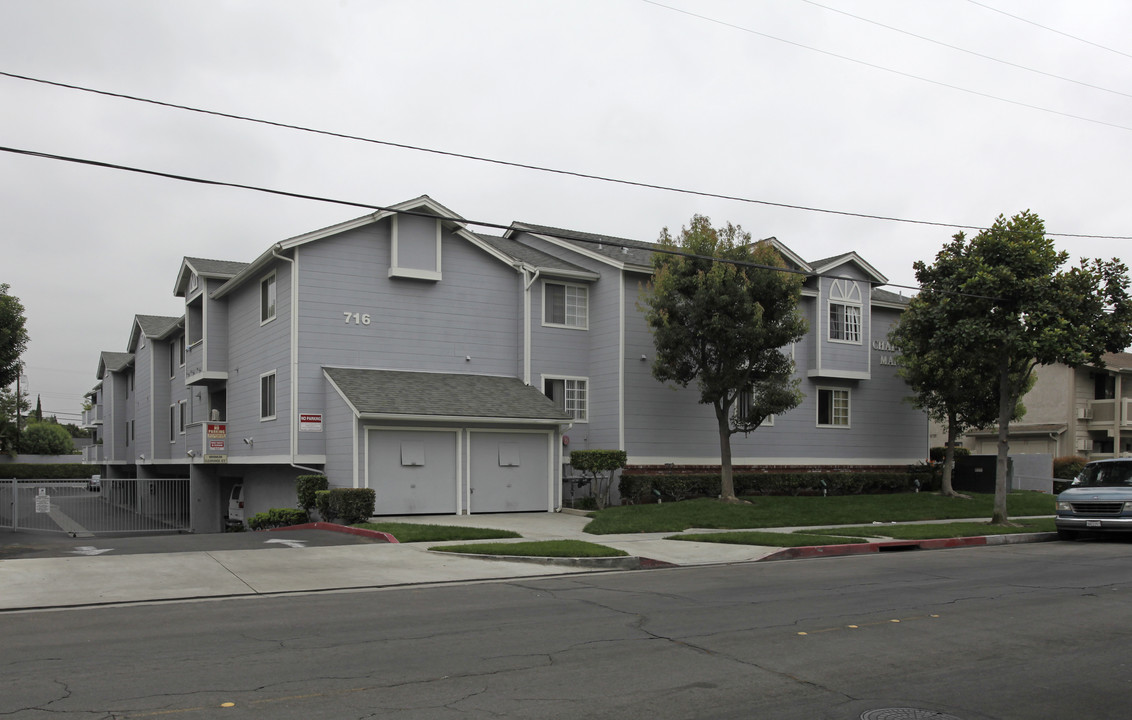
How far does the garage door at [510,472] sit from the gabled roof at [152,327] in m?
19.0

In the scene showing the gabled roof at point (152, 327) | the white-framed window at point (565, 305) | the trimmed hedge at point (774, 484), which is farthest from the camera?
the gabled roof at point (152, 327)

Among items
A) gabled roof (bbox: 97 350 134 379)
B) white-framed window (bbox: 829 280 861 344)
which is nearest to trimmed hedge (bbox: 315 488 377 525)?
white-framed window (bbox: 829 280 861 344)

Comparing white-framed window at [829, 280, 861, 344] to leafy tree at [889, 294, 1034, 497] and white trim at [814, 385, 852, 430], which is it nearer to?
leafy tree at [889, 294, 1034, 497]

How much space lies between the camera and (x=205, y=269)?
30641 mm

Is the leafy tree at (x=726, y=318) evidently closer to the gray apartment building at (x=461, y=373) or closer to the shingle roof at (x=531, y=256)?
the gray apartment building at (x=461, y=373)

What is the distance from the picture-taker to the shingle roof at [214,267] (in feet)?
99.4

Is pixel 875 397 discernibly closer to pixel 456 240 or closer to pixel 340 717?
pixel 456 240

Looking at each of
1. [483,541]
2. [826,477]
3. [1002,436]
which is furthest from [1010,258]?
[483,541]

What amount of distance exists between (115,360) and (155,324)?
12498 mm

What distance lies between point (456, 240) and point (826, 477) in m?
14.6

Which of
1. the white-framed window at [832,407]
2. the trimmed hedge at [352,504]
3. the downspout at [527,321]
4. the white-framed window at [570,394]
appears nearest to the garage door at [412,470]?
the trimmed hedge at [352,504]

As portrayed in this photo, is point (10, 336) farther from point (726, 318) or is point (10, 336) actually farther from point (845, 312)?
point (845, 312)

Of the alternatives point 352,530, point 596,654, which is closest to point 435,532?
point 352,530

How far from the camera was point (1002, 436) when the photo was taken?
2283 cm
